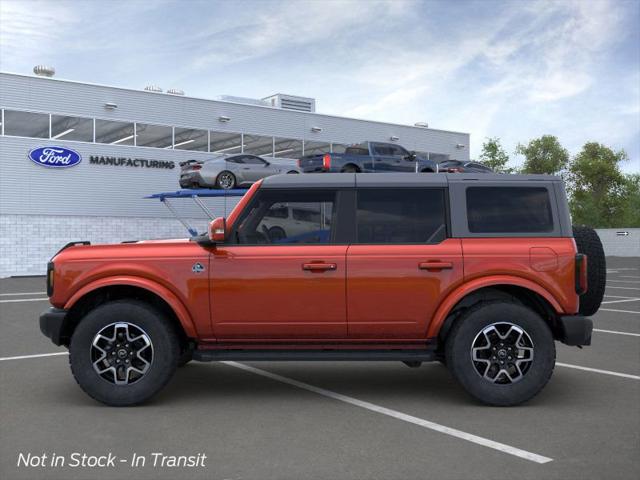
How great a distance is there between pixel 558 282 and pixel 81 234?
2676 centimetres

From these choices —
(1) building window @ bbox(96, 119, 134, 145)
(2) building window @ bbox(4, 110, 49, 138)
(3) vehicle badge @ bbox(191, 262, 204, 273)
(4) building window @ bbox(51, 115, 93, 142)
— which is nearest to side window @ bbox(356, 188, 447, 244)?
(3) vehicle badge @ bbox(191, 262, 204, 273)

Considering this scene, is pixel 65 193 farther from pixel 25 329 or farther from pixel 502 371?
pixel 502 371

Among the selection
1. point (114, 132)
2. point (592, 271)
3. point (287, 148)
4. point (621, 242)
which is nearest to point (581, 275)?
point (592, 271)

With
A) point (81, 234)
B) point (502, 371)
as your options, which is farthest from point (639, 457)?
point (81, 234)

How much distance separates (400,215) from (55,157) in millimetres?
25769

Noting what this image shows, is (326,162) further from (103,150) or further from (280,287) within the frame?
(280,287)

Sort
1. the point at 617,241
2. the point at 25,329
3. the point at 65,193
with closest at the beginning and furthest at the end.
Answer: the point at 25,329 → the point at 65,193 → the point at 617,241

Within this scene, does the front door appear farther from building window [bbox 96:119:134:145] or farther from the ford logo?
building window [bbox 96:119:134:145]

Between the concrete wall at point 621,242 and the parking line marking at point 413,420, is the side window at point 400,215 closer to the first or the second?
the parking line marking at point 413,420

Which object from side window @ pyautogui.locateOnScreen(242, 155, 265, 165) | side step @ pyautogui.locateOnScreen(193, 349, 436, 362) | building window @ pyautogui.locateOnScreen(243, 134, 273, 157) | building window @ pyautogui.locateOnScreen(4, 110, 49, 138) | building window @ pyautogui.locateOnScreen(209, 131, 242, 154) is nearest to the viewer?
side step @ pyautogui.locateOnScreen(193, 349, 436, 362)

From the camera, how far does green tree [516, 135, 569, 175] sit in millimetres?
82125

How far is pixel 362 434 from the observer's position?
15.8 ft

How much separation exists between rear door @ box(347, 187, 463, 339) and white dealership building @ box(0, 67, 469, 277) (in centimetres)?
2555

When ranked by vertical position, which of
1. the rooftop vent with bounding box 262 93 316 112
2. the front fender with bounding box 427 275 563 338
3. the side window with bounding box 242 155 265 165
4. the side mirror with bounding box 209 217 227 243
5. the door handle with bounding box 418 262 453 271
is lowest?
the front fender with bounding box 427 275 563 338
